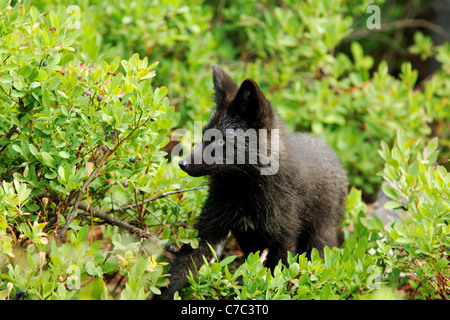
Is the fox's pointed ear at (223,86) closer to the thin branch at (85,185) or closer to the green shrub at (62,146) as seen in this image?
the green shrub at (62,146)

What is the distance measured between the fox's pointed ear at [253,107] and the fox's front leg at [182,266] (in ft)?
3.33

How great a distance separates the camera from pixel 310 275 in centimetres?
321

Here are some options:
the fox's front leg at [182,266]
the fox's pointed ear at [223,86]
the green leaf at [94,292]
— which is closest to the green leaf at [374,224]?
the fox's front leg at [182,266]

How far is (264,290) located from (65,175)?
1426mm

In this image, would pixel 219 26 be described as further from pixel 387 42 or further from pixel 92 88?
pixel 92 88

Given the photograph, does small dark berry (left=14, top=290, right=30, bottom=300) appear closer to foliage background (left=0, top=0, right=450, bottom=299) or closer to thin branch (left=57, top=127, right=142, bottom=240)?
foliage background (left=0, top=0, right=450, bottom=299)

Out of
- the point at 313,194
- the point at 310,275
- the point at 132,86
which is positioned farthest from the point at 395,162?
the point at 132,86

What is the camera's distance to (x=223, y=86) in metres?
3.75

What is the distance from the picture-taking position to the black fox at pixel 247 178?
3545 millimetres

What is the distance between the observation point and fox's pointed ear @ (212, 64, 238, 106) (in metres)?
3.74

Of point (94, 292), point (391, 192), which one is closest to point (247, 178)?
point (391, 192)

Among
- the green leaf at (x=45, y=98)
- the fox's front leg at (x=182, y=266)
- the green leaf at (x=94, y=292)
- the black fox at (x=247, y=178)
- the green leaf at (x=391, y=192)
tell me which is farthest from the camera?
the green leaf at (x=391, y=192)

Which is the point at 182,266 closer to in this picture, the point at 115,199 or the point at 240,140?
the point at 115,199

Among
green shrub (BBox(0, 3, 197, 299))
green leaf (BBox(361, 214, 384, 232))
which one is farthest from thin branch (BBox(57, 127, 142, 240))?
green leaf (BBox(361, 214, 384, 232))
